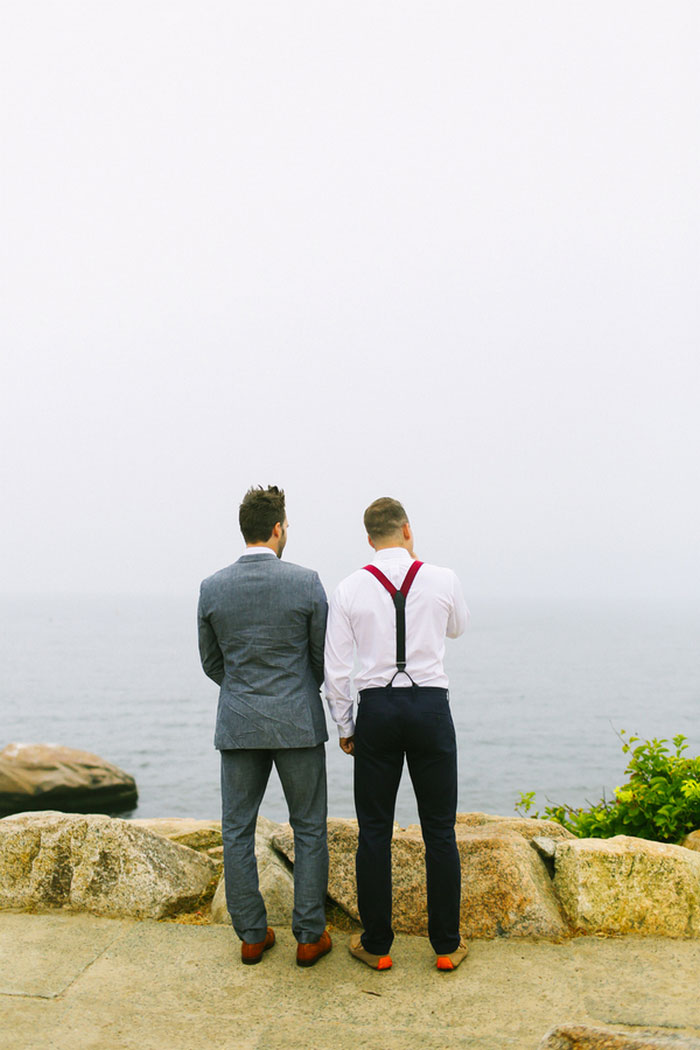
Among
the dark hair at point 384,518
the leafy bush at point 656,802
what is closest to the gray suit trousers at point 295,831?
the dark hair at point 384,518

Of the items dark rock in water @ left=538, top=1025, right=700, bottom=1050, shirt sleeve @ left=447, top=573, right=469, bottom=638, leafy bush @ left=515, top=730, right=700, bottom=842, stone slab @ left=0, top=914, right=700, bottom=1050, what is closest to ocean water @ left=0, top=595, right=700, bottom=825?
leafy bush @ left=515, top=730, right=700, bottom=842

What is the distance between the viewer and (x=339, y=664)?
4438 millimetres

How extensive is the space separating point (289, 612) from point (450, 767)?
112cm

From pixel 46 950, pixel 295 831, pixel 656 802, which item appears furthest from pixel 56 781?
pixel 295 831

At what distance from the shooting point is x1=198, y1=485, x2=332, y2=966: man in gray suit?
4.45m

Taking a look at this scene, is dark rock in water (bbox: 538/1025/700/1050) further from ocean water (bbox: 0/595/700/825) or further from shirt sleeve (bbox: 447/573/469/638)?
ocean water (bbox: 0/595/700/825)

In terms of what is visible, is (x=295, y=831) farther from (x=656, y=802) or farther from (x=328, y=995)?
(x=656, y=802)

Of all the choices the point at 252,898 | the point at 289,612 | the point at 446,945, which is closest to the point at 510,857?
the point at 446,945

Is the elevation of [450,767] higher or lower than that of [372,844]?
higher

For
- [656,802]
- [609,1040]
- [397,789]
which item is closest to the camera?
[609,1040]

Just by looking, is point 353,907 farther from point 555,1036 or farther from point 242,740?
point 555,1036

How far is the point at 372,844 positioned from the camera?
14.5 ft

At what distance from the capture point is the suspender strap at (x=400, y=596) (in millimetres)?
4340

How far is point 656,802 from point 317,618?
3190 millimetres
